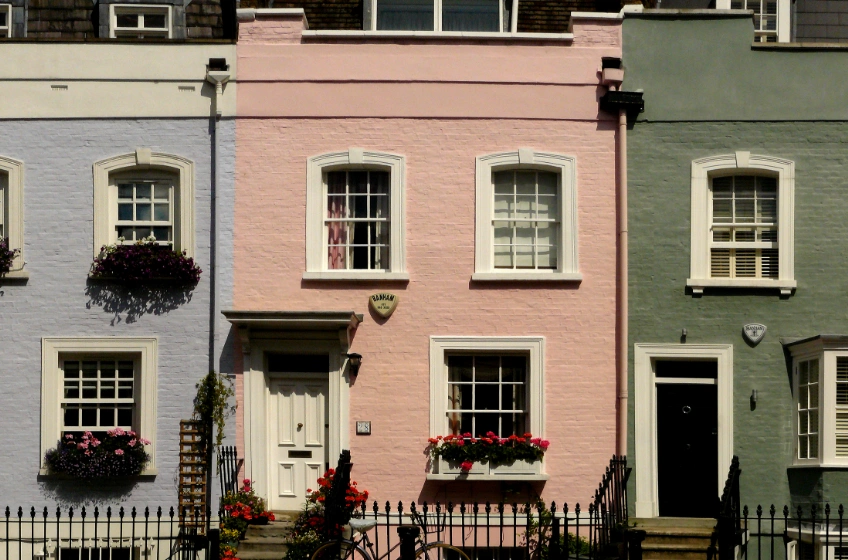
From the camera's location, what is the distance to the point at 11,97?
19.3 m

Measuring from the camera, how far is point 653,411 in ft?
62.3

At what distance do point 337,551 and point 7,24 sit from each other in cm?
998

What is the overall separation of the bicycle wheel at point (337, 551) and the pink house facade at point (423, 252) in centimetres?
233

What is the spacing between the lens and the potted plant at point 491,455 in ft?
60.7

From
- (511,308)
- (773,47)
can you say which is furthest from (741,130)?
(511,308)

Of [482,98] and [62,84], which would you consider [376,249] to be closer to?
[482,98]

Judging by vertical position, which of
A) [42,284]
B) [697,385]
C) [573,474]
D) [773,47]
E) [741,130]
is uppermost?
[773,47]

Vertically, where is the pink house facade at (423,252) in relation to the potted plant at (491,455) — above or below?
above

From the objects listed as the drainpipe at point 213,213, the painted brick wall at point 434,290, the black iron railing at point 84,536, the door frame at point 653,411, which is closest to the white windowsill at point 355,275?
the painted brick wall at point 434,290

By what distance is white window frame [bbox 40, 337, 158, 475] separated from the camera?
18766 millimetres

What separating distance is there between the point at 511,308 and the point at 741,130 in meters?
4.13

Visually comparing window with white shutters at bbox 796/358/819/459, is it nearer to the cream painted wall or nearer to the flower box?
the flower box

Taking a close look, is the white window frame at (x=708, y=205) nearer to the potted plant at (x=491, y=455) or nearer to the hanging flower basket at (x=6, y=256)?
the potted plant at (x=491, y=455)

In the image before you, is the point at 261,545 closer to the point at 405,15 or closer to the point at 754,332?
the point at 754,332
